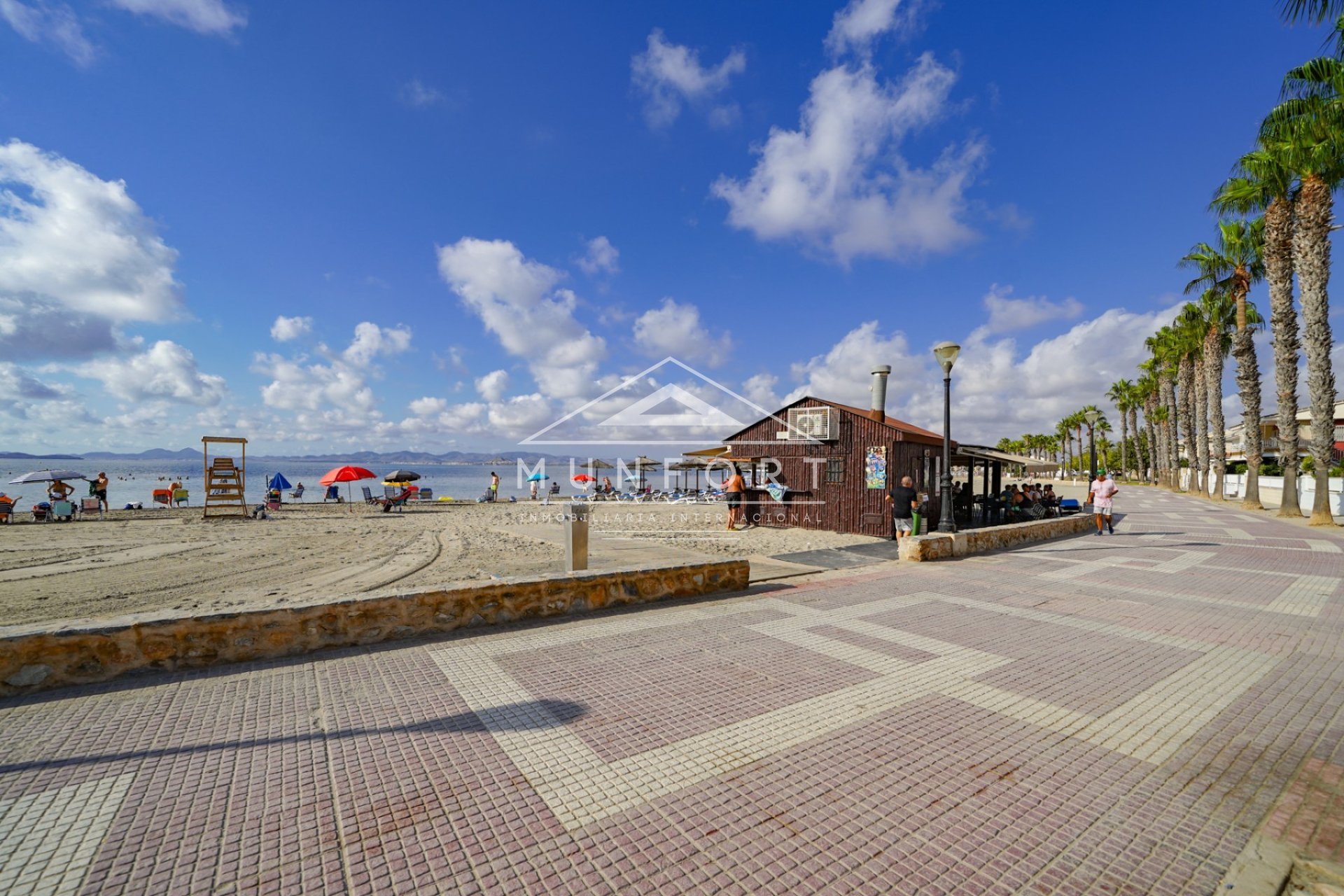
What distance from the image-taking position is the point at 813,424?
16.5 metres

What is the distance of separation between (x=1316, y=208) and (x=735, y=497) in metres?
19.8

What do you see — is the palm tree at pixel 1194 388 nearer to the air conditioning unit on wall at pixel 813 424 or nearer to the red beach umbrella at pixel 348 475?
the air conditioning unit on wall at pixel 813 424

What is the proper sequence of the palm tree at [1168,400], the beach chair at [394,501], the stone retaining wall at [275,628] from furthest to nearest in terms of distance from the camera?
the palm tree at [1168,400] → the beach chair at [394,501] → the stone retaining wall at [275,628]

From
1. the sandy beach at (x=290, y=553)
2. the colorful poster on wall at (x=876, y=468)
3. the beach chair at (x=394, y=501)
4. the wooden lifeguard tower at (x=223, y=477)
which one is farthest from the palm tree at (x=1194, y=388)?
the wooden lifeguard tower at (x=223, y=477)

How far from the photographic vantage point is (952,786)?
10.1 feet

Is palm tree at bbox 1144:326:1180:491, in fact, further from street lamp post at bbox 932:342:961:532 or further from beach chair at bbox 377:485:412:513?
beach chair at bbox 377:485:412:513

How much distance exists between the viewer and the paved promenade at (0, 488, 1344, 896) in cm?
245

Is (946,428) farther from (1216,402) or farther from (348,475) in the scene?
(1216,402)

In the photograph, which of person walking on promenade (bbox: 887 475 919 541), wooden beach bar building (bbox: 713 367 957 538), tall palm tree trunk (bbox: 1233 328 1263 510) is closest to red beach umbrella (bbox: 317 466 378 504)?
wooden beach bar building (bbox: 713 367 957 538)

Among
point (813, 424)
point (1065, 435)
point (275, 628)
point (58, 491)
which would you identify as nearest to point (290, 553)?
point (275, 628)

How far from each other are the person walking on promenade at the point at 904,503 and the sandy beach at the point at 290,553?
126cm

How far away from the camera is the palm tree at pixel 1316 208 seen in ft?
52.6

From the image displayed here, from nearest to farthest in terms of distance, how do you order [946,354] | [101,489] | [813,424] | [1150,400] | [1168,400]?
[946,354] < [813,424] < [101,489] < [1168,400] < [1150,400]

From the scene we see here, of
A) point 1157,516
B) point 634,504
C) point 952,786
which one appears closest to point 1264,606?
point 952,786
